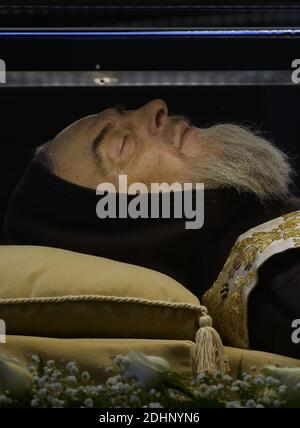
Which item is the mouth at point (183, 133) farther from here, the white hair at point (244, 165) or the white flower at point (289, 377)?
the white flower at point (289, 377)

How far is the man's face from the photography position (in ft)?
5.62

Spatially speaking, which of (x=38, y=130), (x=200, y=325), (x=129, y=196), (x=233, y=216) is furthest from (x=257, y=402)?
(x=38, y=130)

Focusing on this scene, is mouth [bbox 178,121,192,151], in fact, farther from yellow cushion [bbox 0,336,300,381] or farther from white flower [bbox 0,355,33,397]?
white flower [bbox 0,355,33,397]

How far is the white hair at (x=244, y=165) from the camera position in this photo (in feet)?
5.63

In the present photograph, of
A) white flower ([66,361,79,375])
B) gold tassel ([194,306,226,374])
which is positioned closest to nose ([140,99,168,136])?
gold tassel ([194,306,226,374])

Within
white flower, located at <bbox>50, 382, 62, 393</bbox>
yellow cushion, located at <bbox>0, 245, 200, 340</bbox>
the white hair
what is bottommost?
white flower, located at <bbox>50, 382, 62, 393</bbox>

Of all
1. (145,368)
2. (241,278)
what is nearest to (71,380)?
(145,368)

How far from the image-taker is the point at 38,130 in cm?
170

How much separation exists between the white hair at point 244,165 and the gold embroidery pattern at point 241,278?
0.09m

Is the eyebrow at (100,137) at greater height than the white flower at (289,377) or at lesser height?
greater

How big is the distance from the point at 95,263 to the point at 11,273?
0.19 m

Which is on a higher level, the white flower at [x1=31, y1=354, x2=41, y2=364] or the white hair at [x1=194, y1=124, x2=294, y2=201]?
the white hair at [x1=194, y1=124, x2=294, y2=201]

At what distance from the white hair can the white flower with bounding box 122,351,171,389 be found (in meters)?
0.42

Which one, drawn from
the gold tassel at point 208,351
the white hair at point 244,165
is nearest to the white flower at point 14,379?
the gold tassel at point 208,351
